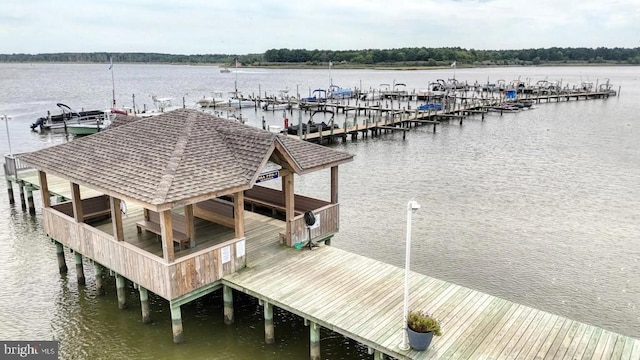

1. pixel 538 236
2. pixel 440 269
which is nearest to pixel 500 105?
pixel 538 236

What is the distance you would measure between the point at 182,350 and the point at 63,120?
4124 cm

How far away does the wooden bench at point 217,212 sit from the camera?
14000mm

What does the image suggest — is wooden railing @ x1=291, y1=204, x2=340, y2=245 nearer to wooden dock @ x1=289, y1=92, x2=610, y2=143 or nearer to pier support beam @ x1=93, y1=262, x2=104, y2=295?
pier support beam @ x1=93, y1=262, x2=104, y2=295

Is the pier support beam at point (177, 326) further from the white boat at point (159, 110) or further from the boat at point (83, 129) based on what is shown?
the white boat at point (159, 110)

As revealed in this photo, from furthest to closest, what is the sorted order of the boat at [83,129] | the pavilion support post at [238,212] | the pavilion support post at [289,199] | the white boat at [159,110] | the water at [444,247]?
the white boat at [159,110] → the boat at [83,129] → the pavilion support post at [289,199] → the water at [444,247] → the pavilion support post at [238,212]

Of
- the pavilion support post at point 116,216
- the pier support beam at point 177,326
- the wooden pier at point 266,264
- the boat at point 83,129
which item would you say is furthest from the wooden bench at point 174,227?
the boat at point 83,129

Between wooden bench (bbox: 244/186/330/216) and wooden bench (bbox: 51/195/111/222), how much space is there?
433 cm

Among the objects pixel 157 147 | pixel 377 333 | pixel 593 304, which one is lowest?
pixel 593 304

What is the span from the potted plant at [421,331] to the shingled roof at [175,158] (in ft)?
15.6

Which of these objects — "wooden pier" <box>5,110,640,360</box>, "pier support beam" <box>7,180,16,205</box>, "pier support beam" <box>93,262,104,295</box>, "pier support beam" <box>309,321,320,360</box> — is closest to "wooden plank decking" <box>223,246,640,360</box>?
"wooden pier" <box>5,110,640,360</box>

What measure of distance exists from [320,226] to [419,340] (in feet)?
18.7

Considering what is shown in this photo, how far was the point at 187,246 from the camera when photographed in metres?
12.6

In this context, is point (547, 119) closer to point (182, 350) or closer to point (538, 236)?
point (538, 236)

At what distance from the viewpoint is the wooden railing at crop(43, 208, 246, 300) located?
34.4ft
